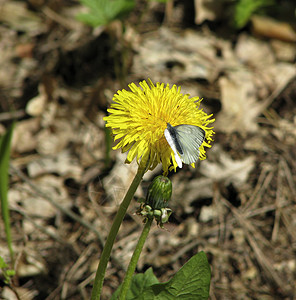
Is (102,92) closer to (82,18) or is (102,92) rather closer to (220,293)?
(82,18)

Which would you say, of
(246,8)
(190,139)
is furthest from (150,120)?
(246,8)

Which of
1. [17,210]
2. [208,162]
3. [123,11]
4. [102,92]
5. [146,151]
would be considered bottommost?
[208,162]

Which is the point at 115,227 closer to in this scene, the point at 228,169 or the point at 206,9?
the point at 228,169

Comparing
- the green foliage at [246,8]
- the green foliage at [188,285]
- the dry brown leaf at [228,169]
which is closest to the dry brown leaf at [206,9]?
the green foliage at [246,8]

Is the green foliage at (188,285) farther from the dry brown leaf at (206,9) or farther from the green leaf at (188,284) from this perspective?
the dry brown leaf at (206,9)

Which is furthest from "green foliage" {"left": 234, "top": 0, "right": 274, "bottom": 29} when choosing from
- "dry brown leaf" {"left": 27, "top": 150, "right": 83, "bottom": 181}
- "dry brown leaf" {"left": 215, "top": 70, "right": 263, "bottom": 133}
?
"dry brown leaf" {"left": 27, "top": 150, "right": 83, "bottom": 181}

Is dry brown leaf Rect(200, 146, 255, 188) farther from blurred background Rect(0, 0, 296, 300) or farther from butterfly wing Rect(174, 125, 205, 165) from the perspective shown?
butterfly wing Rect(174, 125, 205, 165)

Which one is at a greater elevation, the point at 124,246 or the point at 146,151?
the point at 146,151

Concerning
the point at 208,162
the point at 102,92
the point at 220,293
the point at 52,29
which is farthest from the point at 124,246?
the point at 52,29
